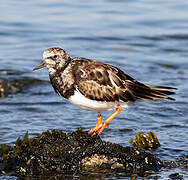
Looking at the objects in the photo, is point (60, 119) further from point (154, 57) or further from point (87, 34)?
point (87, 34)

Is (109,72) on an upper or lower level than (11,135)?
upper

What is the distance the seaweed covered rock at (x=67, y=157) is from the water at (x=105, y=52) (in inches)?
19.0

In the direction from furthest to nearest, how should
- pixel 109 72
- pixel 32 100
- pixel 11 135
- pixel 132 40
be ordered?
1. pixel 132 40
2. pixel 32 100
3. pixel 11 135
4. pixel 109 72

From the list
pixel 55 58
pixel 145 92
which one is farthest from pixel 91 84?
pixel 145 92

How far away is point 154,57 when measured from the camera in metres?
13.5

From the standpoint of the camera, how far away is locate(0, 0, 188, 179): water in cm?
834

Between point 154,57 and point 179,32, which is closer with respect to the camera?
point 154,57

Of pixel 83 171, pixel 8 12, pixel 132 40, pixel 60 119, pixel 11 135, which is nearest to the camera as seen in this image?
pixel 83 171

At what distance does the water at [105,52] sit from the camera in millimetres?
8344

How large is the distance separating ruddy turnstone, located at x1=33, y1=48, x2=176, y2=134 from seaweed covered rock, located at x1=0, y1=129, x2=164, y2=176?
1.75 ft

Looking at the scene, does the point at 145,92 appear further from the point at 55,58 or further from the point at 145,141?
the point at 55,58

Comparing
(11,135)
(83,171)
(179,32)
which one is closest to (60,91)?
(83,171)

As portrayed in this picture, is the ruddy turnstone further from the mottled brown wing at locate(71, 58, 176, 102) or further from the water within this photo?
the water

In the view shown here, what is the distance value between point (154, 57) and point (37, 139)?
307 inches
